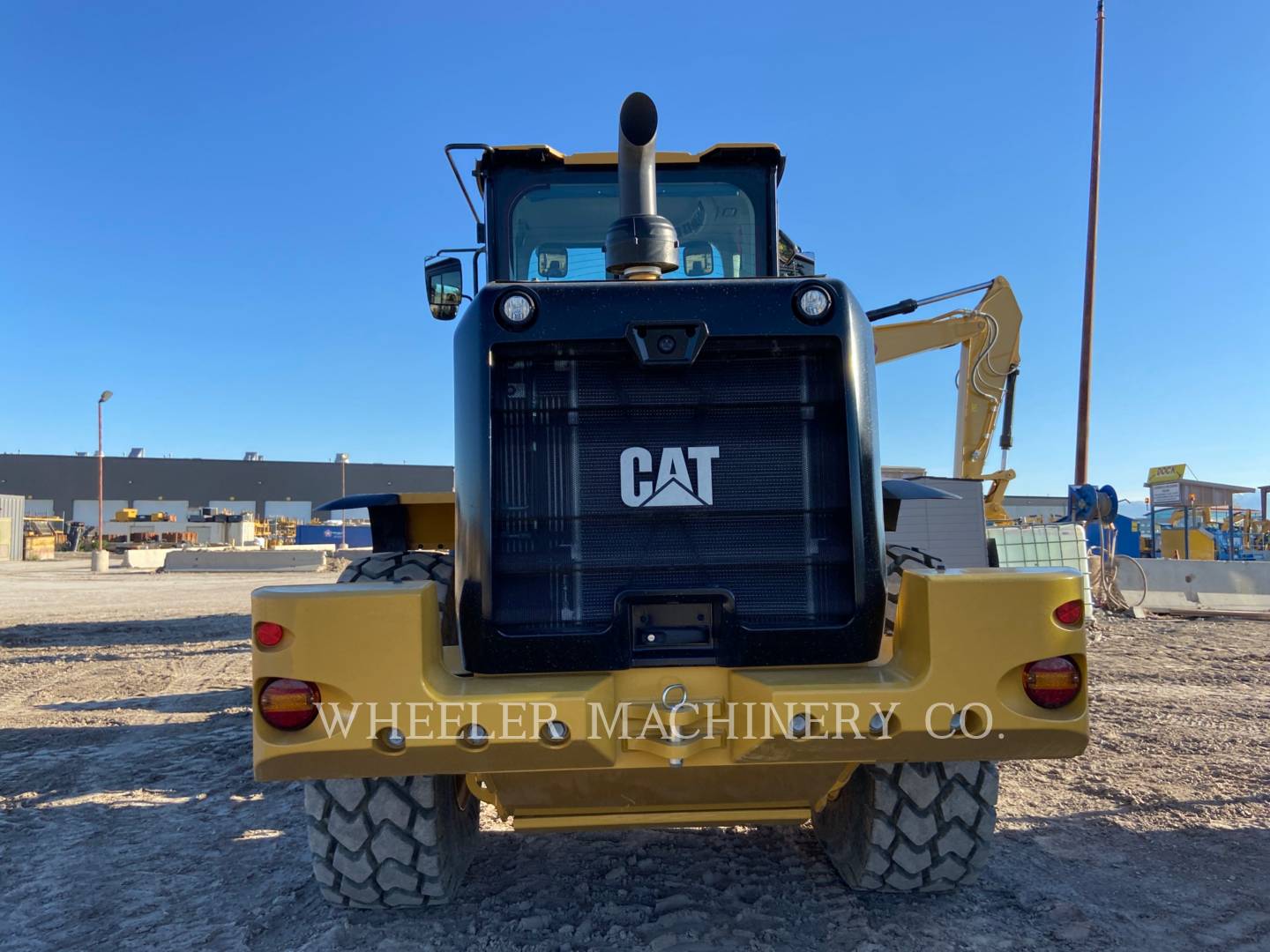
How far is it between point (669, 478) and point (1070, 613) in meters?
1.22

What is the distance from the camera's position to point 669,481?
2727mm

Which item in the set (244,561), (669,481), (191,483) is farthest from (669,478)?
(191,483)

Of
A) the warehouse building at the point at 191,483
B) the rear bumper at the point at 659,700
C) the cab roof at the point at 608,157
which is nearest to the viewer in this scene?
the rear bumper at the point at 659,700

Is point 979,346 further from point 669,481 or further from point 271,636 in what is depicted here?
point 271,636

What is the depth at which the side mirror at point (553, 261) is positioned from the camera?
397cm

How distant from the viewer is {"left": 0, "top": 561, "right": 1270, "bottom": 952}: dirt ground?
2.99 metres

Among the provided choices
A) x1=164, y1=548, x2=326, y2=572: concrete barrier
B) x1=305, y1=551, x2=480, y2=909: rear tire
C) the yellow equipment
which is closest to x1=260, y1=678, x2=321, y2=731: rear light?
x1=305, y1=551, x2=480, y2=909: rear tire

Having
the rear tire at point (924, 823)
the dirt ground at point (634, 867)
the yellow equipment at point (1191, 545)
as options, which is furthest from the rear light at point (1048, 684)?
the yellow equipment at point (1191, 545)

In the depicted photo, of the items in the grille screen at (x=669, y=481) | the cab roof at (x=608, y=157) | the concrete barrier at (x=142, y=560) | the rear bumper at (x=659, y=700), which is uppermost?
the cab roof at (x=608, y=157)

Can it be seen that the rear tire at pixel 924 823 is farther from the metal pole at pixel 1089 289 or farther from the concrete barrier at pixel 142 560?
the concrete barrier at pixel 142 560

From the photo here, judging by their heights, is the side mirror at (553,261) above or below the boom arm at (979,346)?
below

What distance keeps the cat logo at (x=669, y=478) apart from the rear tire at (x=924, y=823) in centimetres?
110

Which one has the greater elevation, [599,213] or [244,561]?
[599,213]

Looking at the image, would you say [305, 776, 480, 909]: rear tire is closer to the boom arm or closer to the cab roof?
the cab roof
